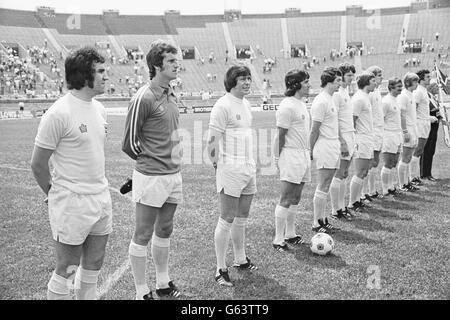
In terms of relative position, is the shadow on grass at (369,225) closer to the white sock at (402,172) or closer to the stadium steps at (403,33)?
the white sock at (402,172)

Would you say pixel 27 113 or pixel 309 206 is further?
pixel 27 113

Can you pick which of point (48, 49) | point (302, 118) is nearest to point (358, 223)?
point (302, 118)

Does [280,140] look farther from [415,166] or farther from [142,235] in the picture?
[415,166]

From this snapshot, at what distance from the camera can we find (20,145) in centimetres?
A: 1894

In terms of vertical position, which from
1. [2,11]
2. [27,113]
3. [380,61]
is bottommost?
[27,113]

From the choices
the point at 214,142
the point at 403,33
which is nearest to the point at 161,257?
the point at 214,142

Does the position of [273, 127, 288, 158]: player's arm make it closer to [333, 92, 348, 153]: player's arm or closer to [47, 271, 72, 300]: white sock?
[333, 92, 348, 153]: player's arm

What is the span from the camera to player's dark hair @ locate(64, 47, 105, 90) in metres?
3.64

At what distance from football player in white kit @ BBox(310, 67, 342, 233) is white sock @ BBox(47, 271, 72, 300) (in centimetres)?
448

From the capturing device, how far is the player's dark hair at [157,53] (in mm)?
4516

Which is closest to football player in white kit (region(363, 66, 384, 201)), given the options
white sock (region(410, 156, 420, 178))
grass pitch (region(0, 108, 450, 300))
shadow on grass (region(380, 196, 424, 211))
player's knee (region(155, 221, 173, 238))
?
shadow on grass (region(380, 196, 424, 211))

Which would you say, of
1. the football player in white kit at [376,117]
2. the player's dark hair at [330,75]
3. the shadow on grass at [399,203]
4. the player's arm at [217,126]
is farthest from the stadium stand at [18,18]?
the player's arm at [217,126]
